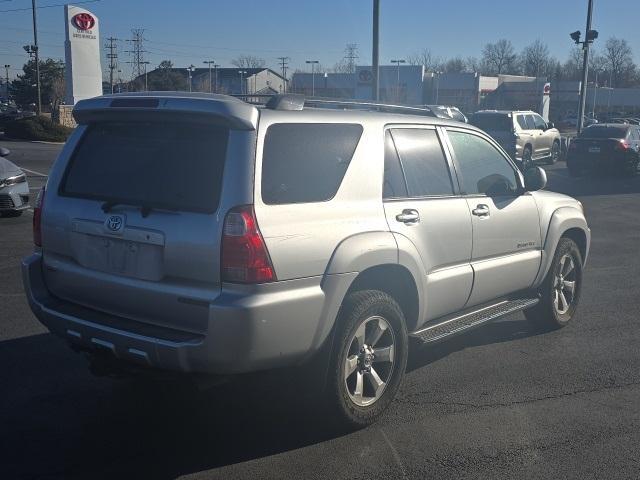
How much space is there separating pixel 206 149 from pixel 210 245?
560 mm

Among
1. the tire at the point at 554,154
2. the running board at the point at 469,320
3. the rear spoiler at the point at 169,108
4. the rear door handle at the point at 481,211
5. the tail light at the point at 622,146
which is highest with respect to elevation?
the rear spoiler at the point at 169,108

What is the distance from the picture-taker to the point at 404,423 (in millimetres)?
4566

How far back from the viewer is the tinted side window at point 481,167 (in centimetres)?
548

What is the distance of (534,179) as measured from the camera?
6113 mm

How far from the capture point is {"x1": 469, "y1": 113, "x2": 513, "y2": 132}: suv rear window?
78.0ft

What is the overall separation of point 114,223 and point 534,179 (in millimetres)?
3664

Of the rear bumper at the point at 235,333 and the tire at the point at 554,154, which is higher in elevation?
the rear bumper at the point at 235,333

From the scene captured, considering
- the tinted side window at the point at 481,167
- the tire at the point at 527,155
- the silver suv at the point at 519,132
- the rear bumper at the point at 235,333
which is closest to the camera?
the rear bumper at the point at 235,333

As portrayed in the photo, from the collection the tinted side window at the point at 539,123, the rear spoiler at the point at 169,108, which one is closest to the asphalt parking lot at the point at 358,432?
the rear spoiler at the point at 169,108

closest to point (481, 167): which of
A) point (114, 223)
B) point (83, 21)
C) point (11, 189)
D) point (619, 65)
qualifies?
point (114, 223)

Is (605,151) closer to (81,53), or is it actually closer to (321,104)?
(321,104)

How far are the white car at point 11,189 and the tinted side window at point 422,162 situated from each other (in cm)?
862

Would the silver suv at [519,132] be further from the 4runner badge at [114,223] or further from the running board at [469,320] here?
the 4runner badge at [114,223]

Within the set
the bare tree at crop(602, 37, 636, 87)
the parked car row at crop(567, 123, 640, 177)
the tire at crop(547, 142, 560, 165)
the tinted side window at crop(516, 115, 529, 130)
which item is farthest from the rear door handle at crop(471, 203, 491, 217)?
the bare tree at crop(602, 37, 636, 87)
